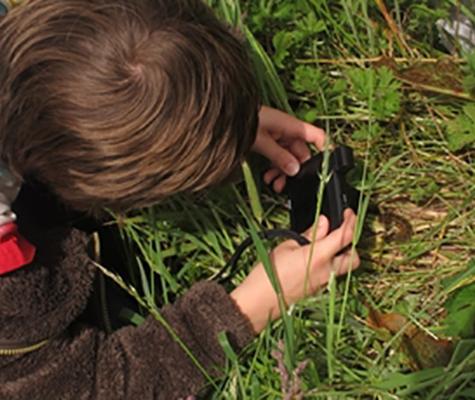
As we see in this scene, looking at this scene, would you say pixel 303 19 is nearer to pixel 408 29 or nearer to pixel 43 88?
pixel 408 29

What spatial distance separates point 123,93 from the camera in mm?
1403

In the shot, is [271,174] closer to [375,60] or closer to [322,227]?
[322,227]

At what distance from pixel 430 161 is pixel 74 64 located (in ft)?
2.89

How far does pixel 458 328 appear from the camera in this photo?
1.60m

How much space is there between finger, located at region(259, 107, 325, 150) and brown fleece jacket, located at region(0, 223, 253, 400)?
1.21ft

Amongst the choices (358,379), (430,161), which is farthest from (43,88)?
(430,161)

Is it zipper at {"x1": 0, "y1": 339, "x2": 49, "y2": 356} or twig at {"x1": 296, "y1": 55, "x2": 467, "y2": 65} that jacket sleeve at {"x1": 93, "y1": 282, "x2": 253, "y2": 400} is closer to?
zipper at {"x1": 0, "y1": 339, "x2": 49, "y2": 356}

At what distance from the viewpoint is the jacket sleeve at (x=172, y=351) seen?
171 cm

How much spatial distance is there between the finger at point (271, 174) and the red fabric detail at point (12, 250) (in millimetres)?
581

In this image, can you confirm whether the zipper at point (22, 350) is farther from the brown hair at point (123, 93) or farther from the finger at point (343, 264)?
the finger at point (343, 264)

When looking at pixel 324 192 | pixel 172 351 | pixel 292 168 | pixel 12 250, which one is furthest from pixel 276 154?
pixel 12 250

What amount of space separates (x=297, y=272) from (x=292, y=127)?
34cm

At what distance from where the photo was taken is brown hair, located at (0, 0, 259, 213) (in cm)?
140

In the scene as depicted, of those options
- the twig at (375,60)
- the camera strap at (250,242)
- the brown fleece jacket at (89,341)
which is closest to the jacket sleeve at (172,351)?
the brown fleece jacket at (89,341)
